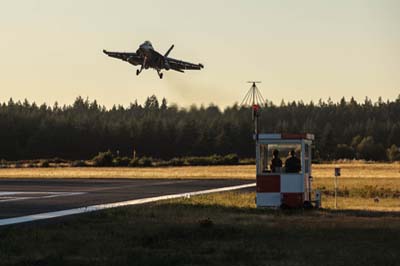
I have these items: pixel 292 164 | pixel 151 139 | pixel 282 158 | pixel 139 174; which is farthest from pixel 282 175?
pixel 151 139

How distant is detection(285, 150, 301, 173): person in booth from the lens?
2939 cm

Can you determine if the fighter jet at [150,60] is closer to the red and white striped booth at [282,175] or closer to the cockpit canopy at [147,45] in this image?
the cockpit canopy at [147,45]

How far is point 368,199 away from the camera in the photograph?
122ft

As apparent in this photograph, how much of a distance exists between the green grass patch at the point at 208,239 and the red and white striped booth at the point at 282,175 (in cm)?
119

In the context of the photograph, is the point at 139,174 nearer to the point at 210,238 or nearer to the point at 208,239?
the point at 210,238

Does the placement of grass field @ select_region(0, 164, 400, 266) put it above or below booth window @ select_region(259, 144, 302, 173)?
below

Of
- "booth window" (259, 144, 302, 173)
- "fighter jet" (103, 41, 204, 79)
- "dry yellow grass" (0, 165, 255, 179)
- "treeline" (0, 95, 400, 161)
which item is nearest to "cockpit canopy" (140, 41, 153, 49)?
"fighter jet" (103, 41, 204, 79)

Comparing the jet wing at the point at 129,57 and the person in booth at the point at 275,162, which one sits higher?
the jet wing at the point at 129,57

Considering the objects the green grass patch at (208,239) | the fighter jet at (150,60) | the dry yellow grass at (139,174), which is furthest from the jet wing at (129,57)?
the green grass patch at (208,239)

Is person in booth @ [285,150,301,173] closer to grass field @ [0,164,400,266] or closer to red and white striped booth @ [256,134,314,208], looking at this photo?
red and white striped booth @ [256,134,314,208]

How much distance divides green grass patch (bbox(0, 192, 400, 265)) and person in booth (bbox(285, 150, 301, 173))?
1.78 m

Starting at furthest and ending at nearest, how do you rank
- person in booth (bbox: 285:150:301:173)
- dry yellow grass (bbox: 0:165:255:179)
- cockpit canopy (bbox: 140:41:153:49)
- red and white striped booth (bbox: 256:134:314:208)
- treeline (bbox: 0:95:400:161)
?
treeline (bbox: 0:95:400:161) → dry yellow grass (bbox: 0:165:255:179) → cockpit canopy (bbox: 140:41:153:49) → person in booth (bbox: 285:150:301:173) → red and white striped booth (bbox: 256:134:314:208)

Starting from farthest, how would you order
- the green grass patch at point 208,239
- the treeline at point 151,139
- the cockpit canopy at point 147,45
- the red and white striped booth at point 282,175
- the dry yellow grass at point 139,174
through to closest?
the treeline at point 151,139
the dry yellow grass at point 139,174
the cockpit canopy at point 147,45
the red and white striped booth at point 282,175
the green grass patch at point 208,239

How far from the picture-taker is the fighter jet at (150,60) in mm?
65500
